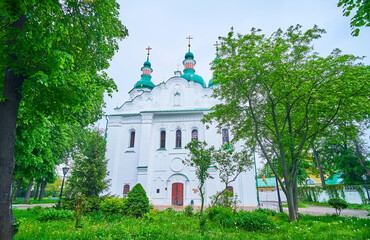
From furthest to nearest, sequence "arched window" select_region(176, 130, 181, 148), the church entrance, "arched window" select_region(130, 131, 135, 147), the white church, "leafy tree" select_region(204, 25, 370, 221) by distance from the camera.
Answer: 1. "arched window" select_region(130, 131, 135, 147)
2. "arched window" select_region(176, 130, 181, 148)
3. the white church
4. the church entrance
5. "leafy tree" select_region(204, 25, 370, 221)

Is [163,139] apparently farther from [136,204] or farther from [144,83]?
[136,204]

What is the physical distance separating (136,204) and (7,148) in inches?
310

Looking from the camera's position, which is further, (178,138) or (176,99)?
(176,99)

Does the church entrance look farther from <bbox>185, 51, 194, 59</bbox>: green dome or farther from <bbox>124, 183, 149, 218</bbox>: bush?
<bbox>185, 51, 194, 59</bbox>: green dome

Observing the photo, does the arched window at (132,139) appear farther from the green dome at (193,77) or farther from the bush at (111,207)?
the bush at (111,207)

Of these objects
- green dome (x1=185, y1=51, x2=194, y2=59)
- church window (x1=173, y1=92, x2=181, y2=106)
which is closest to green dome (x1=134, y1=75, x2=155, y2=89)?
green dome (x1=185, y1=51, x2=194, y2=59)

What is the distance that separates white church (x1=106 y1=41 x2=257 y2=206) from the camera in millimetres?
19312

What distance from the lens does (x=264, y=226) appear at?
788 cm

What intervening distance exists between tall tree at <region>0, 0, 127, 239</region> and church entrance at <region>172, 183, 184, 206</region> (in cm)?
1530

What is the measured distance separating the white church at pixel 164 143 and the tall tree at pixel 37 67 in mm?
15142

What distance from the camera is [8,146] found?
4484 mm

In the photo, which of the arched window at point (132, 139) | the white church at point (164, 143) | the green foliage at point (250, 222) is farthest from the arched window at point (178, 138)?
the green foliage at point (250, 222)

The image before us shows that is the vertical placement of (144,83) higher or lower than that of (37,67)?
higher

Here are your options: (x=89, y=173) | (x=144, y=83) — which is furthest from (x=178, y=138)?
(x=144, y=83)
